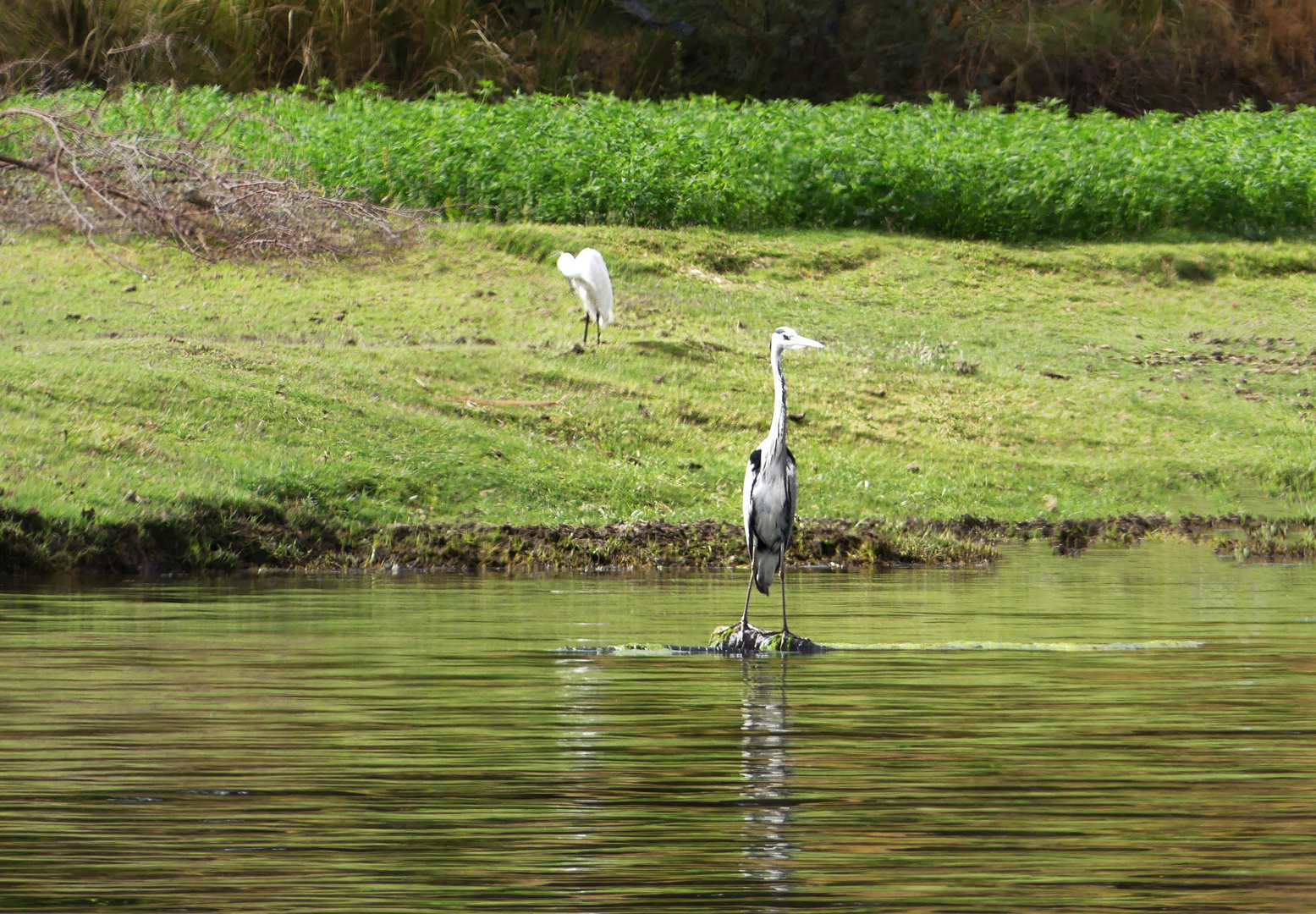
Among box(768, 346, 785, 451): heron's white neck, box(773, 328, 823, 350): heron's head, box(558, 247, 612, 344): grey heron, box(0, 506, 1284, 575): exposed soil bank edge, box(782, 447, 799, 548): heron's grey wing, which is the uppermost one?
box(558, 247, 612, 344): grey heron

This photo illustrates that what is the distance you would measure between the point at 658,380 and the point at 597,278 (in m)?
1.46

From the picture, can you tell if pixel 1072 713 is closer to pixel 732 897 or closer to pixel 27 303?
pixel 732 897

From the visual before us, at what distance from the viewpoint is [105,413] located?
20141mm

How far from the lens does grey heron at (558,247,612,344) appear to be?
80.8 feet

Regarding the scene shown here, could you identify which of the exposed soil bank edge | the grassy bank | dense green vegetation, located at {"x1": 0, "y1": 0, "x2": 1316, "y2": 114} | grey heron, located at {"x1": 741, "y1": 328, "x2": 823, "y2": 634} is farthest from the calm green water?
dense green vegetation, located at {"x1": 0, "y1": 0, "x2": 1316, "y2": 114}

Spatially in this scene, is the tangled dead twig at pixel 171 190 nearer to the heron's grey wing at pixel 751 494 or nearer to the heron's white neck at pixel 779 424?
the heron's white neck at pixel 779 424

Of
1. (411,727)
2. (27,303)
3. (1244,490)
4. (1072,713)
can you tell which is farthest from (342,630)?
(27,303)

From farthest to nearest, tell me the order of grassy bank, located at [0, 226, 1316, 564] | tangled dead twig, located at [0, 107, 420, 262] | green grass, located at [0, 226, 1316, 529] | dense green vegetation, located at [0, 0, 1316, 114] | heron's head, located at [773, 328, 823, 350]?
dense green vegetation, located at [0, 0, 1316, 114] → green grass, located at [0, 226, 1316, 529] → grassy bank, located at [0, 226, 1316, 564] → tangled dead twig, located at [0, 107, 420, 262] → heron's head, located at [773, 328, 823, 350]

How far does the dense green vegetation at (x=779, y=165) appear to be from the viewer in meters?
32.5

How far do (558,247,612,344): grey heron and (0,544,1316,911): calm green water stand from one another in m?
10.7

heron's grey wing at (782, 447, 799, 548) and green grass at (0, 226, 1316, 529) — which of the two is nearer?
heron's grey wing at (782, 447, 799, 548)

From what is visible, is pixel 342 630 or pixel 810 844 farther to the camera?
pixel 342 630

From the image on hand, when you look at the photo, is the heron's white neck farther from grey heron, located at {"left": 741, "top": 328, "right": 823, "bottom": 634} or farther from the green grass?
the green grass

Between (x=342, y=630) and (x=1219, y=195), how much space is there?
24.5 metres
